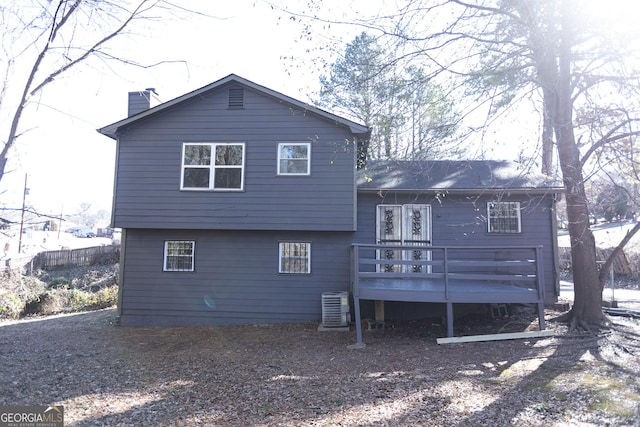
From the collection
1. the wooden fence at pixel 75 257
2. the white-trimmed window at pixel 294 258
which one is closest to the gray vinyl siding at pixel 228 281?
the white-trimmed window at pixel 294 258

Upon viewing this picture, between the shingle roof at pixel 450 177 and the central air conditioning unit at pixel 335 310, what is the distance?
2.94 m

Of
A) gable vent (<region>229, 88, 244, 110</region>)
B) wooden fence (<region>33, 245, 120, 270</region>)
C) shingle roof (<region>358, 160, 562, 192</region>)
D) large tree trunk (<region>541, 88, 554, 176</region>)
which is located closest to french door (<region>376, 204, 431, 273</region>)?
shingle roof (<region>358, 160, 562, 192</region>)

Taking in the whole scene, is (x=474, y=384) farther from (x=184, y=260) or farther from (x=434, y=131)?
(x=184, y=260)

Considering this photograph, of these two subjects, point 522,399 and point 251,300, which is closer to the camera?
point 522,399

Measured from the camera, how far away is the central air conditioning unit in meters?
9.08

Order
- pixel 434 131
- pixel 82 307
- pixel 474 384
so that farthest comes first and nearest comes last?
pixel 82 307
pixel 434 131
pixel 474 384

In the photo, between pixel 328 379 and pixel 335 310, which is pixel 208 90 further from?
pixel 328 379

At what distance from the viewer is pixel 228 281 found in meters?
10.0

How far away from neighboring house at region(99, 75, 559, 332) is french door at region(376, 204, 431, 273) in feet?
0.20

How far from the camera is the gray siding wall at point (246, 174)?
9.62 metres

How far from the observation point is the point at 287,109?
995 centimetres

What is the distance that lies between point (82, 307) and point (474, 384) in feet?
45.7

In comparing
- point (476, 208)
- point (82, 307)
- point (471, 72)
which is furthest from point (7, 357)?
point (476, 208)

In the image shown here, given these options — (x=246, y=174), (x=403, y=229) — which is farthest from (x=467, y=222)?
(x=246, y=174)
